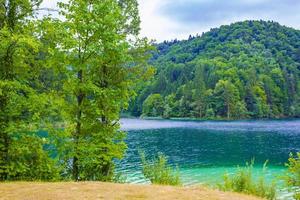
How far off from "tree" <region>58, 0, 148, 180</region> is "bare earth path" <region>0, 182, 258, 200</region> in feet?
10.7

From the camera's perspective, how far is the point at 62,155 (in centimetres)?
1638

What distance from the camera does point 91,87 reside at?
16312 millimetres

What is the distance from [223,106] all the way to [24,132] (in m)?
136

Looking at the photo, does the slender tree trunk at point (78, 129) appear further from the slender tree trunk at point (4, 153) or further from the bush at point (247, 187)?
the bush at point (247, 187)

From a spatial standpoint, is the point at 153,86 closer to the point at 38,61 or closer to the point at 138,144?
the point at 138,144

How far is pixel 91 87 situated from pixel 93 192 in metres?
5.61

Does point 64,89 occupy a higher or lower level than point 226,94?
lower

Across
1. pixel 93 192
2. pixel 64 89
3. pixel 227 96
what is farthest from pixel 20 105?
pixel 227 96

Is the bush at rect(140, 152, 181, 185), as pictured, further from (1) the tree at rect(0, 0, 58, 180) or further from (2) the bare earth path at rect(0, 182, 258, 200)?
(1) the tree at rect(0, 0, 58, 180)

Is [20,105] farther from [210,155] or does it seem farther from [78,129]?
[210,155]

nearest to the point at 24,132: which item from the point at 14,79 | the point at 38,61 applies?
the point at 14,79

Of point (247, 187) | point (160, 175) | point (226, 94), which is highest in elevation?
point (226, 94)

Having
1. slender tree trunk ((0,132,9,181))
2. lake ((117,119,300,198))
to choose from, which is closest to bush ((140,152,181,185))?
slender tree trunk ((0,132,9,181))

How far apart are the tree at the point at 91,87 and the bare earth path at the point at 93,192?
3268 mm
